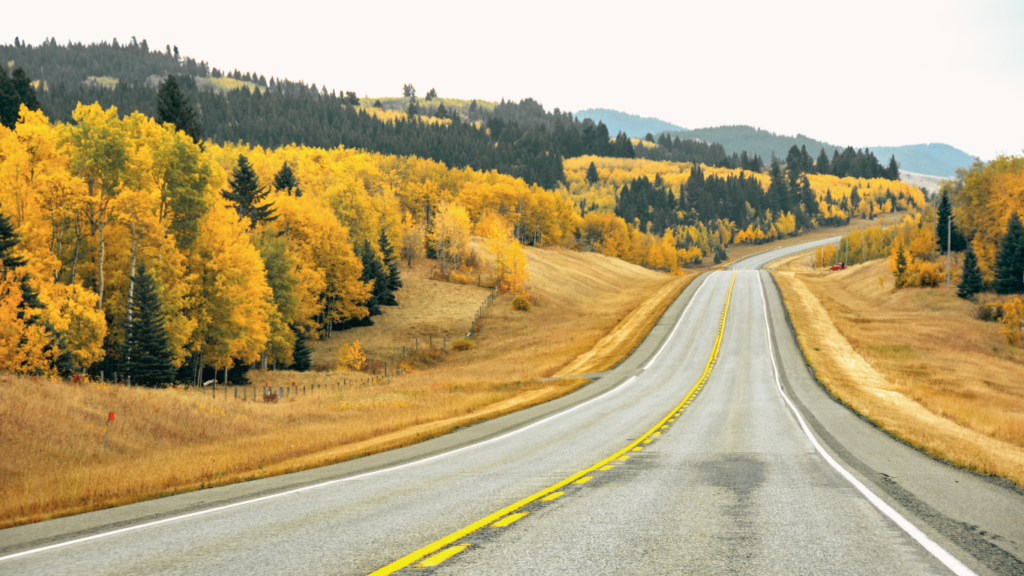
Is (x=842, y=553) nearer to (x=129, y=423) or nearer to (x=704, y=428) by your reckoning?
(x=704, y=428)

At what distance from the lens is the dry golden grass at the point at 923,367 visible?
16.1 metres

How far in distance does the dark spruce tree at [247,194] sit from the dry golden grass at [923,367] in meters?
51.4

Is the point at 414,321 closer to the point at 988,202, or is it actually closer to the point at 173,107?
the point at 173,107

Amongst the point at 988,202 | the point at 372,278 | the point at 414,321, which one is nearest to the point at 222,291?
the point at 372,278

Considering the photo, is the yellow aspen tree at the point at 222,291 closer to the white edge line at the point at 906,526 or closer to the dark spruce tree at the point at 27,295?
the dark spruce tree at the point at 27,295

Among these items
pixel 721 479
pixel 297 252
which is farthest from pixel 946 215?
pixel 721 479

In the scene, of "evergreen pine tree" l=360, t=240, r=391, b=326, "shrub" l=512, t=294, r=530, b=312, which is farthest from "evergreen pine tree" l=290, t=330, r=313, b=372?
"shrub" l=512, t=294, r=530, b=312

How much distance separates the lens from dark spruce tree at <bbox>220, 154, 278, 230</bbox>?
56.5 metres

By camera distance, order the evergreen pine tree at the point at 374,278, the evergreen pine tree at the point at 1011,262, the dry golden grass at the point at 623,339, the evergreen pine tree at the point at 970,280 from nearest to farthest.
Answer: the dry golden grass at the point at 623,339 < the evergreen pine tree at the point at 374,278 < the evergreen pine tree at the point at 1011,262 < the evergreen pine tree at the point at 970,280

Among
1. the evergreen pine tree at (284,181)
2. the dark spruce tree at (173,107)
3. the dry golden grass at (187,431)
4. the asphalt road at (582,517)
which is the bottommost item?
the dry golden grass at (187,431)

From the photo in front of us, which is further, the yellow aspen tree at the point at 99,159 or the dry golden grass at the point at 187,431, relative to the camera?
the yellow aspen tree at the point at 99,159

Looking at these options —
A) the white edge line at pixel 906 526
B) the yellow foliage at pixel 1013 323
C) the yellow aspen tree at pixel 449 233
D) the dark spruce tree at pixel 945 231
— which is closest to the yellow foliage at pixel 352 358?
the yellow aspen tree at pixel 449 233

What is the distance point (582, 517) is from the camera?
742 cm

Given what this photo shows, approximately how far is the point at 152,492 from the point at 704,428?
47.2 ft
